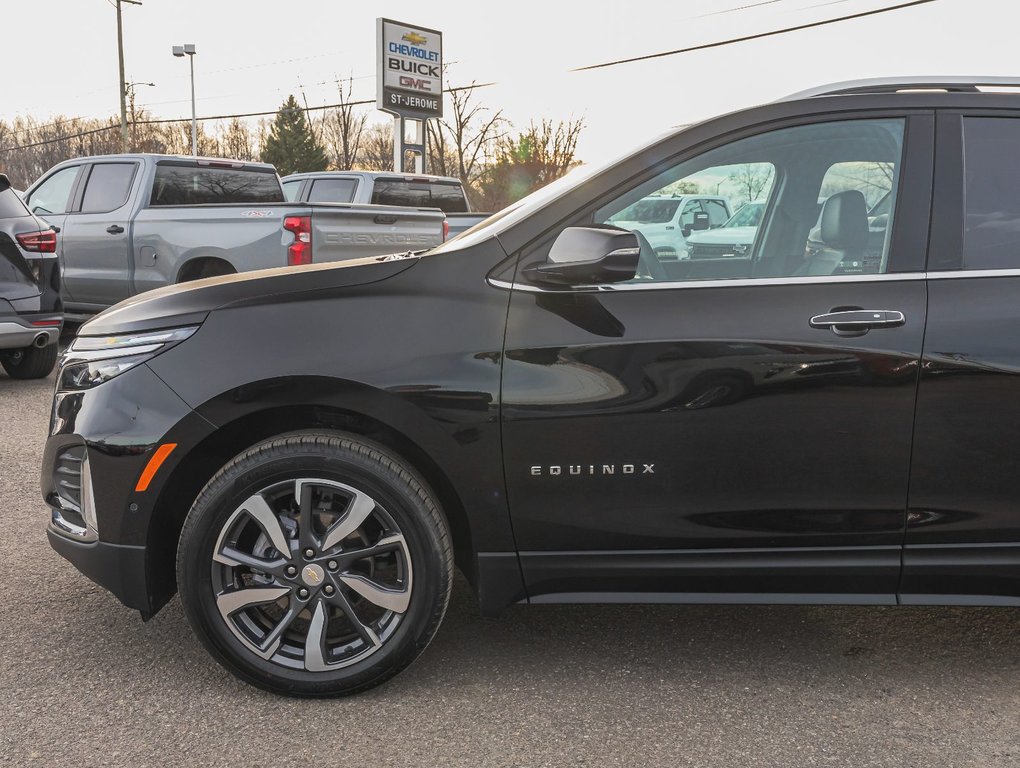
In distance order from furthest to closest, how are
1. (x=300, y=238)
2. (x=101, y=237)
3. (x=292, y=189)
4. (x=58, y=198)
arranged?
(x=292, y=189)
(x=58, y=198)
(x=101, y=237)
(x=300, y=238)

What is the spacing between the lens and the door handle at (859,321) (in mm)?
2928

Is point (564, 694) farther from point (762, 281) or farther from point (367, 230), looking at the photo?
point (367, 230)

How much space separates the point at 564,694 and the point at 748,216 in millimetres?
1573

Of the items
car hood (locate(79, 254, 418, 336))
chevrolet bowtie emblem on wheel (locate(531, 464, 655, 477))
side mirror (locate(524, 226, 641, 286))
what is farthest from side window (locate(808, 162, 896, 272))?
car hood (locate(79, 254, 418, 336))

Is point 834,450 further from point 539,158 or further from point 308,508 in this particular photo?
point 539,158

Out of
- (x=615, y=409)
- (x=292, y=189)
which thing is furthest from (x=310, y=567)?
(x=292, y=189)

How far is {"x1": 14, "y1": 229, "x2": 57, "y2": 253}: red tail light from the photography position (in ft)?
27.3

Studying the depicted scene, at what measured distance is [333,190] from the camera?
47.6 ft

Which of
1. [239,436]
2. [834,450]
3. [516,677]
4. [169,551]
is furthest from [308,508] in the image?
[834,450]

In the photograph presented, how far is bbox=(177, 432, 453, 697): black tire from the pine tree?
66.0 metres

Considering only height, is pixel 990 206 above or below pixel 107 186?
below

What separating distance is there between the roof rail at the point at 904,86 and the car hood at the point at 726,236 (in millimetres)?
412

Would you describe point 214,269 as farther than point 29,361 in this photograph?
Yes

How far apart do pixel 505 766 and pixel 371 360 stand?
3.89 ft
